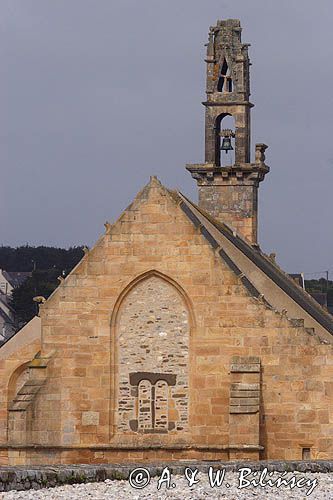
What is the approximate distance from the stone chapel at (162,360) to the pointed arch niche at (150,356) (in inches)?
0.8

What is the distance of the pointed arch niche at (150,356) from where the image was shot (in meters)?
35.1

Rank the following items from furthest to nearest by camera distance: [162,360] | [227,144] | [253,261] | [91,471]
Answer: [227,144], [253,261], [162,360], [91,471]

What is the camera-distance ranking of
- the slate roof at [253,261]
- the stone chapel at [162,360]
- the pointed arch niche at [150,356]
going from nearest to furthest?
the stone chapel at [162,360] < the pointed arch niche at [150,356] < the slate roof at [253,261]

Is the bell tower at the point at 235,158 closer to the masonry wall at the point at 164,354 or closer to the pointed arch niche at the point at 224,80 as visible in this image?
the pointed arch niche at the point at 224,80

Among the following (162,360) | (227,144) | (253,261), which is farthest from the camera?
(227,144)

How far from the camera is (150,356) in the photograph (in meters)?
35.3

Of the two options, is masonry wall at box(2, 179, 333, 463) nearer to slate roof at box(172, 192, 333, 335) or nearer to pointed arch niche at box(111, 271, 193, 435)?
pointed arch niche at box(111, 271, 193, 435)

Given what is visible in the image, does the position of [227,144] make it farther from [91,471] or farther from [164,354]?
[91,471]

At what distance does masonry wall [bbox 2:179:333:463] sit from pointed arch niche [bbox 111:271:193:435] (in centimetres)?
2

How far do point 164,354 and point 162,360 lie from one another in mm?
124

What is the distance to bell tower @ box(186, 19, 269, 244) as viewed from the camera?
45.6m

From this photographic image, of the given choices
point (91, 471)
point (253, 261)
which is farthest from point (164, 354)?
point (91, 471)

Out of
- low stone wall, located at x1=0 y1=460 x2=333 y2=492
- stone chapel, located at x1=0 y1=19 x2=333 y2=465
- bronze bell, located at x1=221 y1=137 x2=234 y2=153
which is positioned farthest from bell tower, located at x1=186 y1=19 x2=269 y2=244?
low stone wall, located at x1=0 y1=460 x2=333 y2=492

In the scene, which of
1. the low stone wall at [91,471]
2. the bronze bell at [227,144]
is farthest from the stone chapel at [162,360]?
the bronze bell at [227,144]
